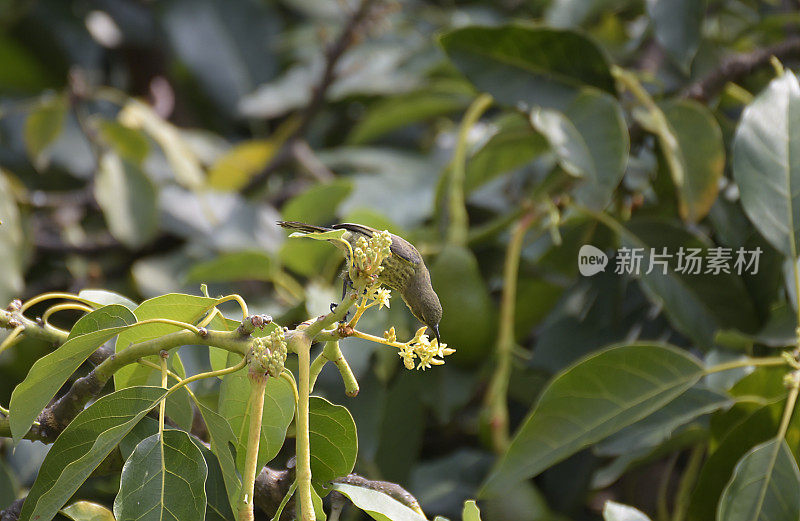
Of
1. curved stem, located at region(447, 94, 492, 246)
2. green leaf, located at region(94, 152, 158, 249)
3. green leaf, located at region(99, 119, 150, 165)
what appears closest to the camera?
curved stem, located at region(447, 94, 492, 246)

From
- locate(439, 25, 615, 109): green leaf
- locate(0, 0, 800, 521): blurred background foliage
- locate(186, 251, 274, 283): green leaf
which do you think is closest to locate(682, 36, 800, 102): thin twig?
locate(0, 0, 800, 521): blurred background foliage

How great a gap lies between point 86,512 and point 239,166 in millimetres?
769

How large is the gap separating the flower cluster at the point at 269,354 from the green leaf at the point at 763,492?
0.30m

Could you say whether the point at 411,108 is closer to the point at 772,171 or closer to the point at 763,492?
the point at 772,171

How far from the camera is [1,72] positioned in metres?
1.31

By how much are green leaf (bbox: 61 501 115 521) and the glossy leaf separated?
1.50ft

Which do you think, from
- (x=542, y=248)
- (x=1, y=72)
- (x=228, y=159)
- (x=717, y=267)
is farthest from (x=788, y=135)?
(x=1, y=72)

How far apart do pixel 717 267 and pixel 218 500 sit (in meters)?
0.46

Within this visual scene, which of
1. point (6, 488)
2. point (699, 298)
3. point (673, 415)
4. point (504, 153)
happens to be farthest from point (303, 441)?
point (504, 153)

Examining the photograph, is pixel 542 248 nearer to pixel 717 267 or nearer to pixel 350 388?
pixel 717 267

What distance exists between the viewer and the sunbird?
0.35m

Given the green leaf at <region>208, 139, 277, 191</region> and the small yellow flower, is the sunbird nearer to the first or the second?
the small yellow flower

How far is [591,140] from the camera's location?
699 mm

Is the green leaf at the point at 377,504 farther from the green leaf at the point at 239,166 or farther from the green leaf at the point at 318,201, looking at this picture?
the green leaf at the point at 239,166
